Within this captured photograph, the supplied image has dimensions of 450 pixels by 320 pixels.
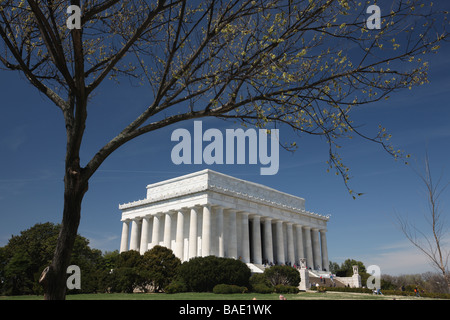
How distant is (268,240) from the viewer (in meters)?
64.1

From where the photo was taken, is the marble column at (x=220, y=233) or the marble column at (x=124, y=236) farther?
the marble column at (x=124, y=236)

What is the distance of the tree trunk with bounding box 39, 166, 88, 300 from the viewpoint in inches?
315

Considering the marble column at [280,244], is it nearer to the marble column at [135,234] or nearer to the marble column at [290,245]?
the marble column at [290,245]

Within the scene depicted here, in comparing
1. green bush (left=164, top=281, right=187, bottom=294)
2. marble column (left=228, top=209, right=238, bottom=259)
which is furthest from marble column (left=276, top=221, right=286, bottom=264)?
green bush (left=164, top=281, right=187, bottom=294)

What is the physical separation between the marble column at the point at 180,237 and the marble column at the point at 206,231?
5.15 meters

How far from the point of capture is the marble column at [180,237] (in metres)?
57.5

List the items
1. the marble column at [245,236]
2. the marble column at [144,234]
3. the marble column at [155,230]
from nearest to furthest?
the marble column at [245,236] → the marble column at [155,230] → the marble column at [144,234]

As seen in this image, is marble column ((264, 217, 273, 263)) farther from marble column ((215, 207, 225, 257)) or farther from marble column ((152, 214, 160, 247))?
marble column ((152, 214, 160, 247))

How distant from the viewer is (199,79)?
440 inches

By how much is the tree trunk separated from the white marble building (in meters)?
46.4

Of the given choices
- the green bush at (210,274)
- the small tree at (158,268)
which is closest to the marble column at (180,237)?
the small tree at (158,268)

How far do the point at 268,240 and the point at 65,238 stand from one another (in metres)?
58.2
